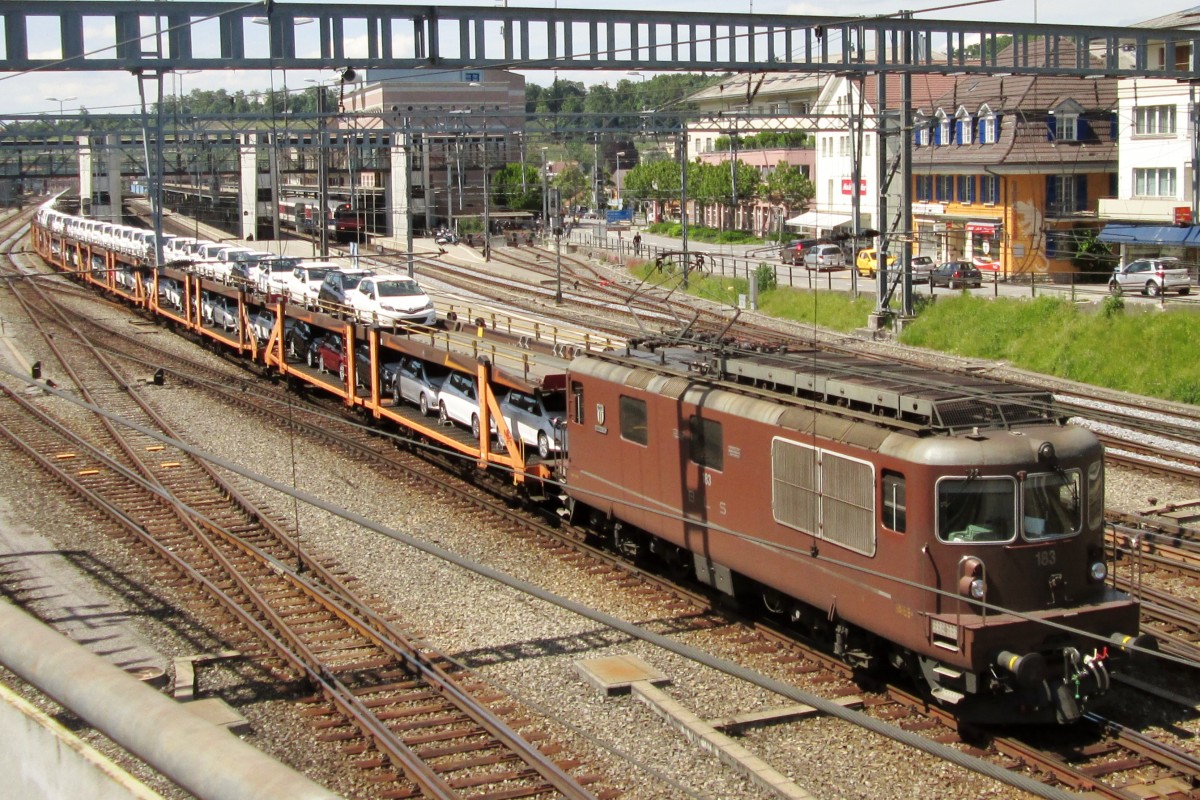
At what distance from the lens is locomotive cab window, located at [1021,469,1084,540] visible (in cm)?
982

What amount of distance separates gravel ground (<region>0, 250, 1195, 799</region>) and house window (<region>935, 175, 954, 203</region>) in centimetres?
3624

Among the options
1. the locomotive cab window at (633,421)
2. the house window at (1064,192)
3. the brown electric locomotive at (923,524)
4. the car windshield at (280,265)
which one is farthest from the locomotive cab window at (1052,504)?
the house window at (1064,192)

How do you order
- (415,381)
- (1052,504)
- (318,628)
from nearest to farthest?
(1052,504) → (318,628) → (415,381)

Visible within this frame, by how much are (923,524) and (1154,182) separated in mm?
40128

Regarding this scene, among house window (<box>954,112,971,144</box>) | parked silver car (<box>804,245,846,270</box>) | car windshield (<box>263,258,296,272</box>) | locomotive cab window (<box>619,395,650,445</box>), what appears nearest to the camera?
locomotive cab window (<box>619,395,650,445</box>)

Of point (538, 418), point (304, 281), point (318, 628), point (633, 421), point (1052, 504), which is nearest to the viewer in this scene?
point (1052, 504)

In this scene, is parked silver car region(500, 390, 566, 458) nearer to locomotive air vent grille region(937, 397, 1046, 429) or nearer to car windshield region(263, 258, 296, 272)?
locomotive air vent grille region(937, 397, 1046, 429)

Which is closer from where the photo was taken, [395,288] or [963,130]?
[395,288]

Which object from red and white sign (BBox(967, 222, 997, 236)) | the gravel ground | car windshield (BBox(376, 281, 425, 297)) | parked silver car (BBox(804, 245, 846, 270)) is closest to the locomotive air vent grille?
the gravel ground

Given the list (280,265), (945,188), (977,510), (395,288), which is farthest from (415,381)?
(945,188)

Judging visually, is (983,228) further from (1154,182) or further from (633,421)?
(633,421)

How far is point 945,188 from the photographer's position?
53062mm

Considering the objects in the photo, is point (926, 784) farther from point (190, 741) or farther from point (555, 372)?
point (555, 372)

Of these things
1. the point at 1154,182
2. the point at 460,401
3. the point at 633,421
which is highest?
the point at 1154,182
